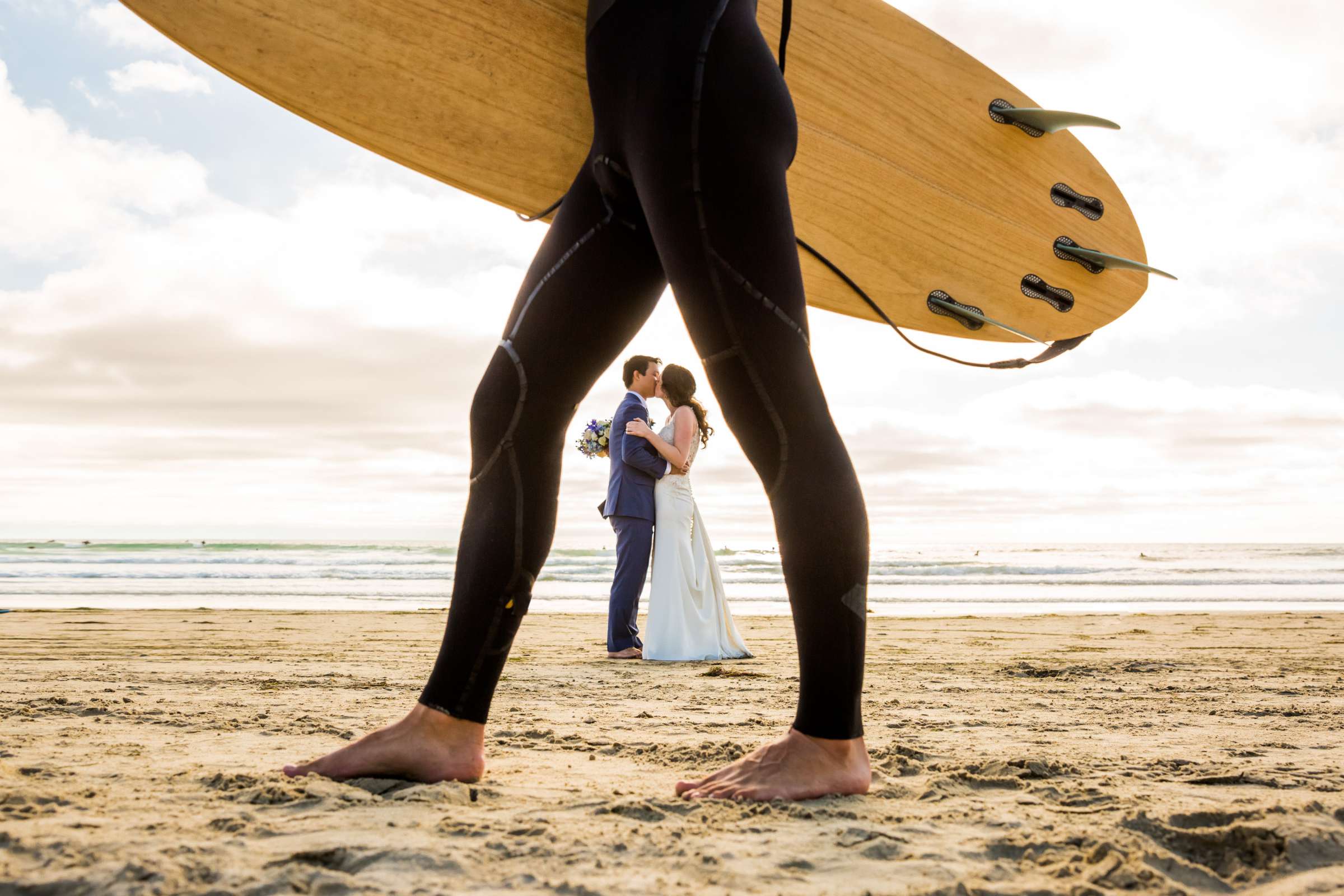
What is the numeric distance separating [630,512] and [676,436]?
1.64 ft

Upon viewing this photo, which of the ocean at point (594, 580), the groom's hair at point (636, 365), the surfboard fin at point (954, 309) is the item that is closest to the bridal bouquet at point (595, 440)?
the groom's hair at point (636, 365)

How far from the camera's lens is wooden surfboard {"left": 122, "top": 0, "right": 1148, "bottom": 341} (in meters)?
1.97

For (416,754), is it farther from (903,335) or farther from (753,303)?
(903,335)

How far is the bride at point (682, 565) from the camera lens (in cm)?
482

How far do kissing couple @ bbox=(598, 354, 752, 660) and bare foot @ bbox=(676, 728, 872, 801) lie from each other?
3.38 meters

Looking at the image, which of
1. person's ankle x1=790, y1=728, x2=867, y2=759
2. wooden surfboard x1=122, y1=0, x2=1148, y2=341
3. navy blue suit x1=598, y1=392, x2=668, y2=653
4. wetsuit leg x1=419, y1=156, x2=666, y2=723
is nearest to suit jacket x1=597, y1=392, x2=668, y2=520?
navy blue suit x1=598, y1=392, x2=668, y2=653

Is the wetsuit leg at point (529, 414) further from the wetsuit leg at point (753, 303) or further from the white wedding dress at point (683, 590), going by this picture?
the white wedding dress at point (683, 590)

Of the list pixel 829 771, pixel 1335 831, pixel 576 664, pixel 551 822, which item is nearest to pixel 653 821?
pixel 551 822

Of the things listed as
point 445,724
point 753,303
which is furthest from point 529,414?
point 445,724

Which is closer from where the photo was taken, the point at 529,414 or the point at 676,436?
the point at 529,414

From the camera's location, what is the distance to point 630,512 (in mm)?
4988

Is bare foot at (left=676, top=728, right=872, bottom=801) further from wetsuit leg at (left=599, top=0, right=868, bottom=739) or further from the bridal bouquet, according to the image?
the bridal bouquet

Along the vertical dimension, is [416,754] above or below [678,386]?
below

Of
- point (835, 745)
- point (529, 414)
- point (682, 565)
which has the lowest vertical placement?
point (835, 745)
